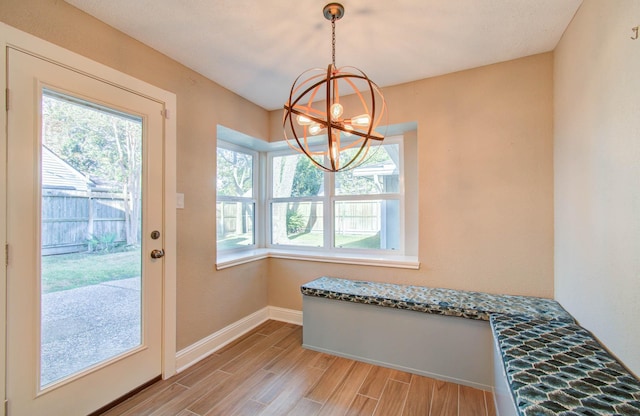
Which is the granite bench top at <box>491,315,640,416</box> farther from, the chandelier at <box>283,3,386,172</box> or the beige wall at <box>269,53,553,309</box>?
the chandelier at <box>283,3,386,172</box>

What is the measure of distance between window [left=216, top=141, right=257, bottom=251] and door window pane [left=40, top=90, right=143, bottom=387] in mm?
1156

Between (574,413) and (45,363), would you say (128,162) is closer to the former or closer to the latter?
(45,363)

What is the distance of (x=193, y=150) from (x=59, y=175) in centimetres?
Result: 95

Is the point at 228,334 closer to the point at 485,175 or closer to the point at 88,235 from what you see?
the point at 88,235

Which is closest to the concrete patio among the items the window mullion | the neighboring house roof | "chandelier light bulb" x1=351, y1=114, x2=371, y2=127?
the neighboring house roof

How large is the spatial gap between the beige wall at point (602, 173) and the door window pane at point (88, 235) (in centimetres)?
274

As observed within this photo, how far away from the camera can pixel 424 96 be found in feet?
8.38

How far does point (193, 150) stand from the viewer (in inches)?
94.0

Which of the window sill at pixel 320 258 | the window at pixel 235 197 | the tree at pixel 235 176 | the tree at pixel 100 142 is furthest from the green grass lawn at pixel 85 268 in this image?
the tree at pixel 235 176

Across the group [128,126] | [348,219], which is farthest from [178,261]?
[348,219]

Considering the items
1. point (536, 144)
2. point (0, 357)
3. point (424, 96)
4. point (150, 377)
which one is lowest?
point (150, 377)

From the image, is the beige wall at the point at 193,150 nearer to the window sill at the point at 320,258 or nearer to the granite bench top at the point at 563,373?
the window sill at the point at 320,258

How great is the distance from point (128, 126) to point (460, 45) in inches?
96.3

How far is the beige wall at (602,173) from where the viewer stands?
1187mm
